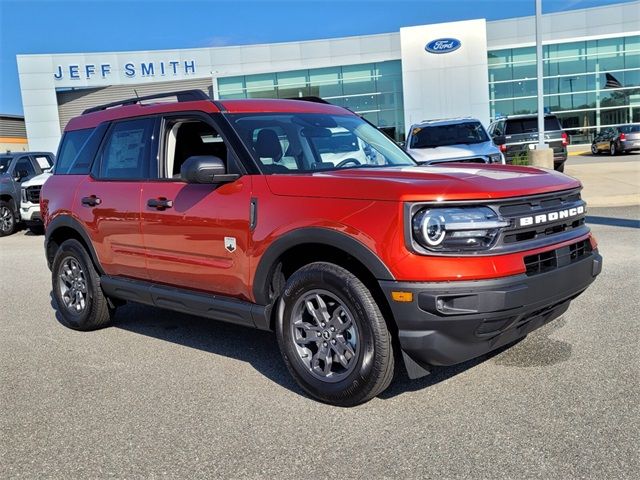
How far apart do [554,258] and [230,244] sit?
81.6 inches

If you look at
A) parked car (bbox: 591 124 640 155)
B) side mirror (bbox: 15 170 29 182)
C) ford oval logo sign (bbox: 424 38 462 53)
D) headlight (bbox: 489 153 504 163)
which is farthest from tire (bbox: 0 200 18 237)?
ford oval logo sign (bbox: 424 38 462 53)

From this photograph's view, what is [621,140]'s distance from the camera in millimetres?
27547

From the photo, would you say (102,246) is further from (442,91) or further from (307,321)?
(442,91)

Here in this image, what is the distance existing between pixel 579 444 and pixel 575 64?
37728 millimetres

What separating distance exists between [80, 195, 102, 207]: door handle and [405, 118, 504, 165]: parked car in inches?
285

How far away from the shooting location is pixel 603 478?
2.76 meters

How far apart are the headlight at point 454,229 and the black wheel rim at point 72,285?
369 cm

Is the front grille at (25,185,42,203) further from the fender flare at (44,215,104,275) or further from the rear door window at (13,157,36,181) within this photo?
the fender flare at (44,215,104,275)

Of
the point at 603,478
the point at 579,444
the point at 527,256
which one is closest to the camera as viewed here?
the point at 603,478

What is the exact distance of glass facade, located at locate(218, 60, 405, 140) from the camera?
36.5 meters

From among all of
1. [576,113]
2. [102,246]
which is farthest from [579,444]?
[576,113]

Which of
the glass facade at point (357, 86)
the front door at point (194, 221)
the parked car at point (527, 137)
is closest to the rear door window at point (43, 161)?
the parked car at point (527, 137)

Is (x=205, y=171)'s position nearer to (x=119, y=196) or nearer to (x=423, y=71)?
(x=119, y=196)

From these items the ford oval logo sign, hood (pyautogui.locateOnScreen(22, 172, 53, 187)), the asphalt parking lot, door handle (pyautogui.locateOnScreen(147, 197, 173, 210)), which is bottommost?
the asphalt parking lot
